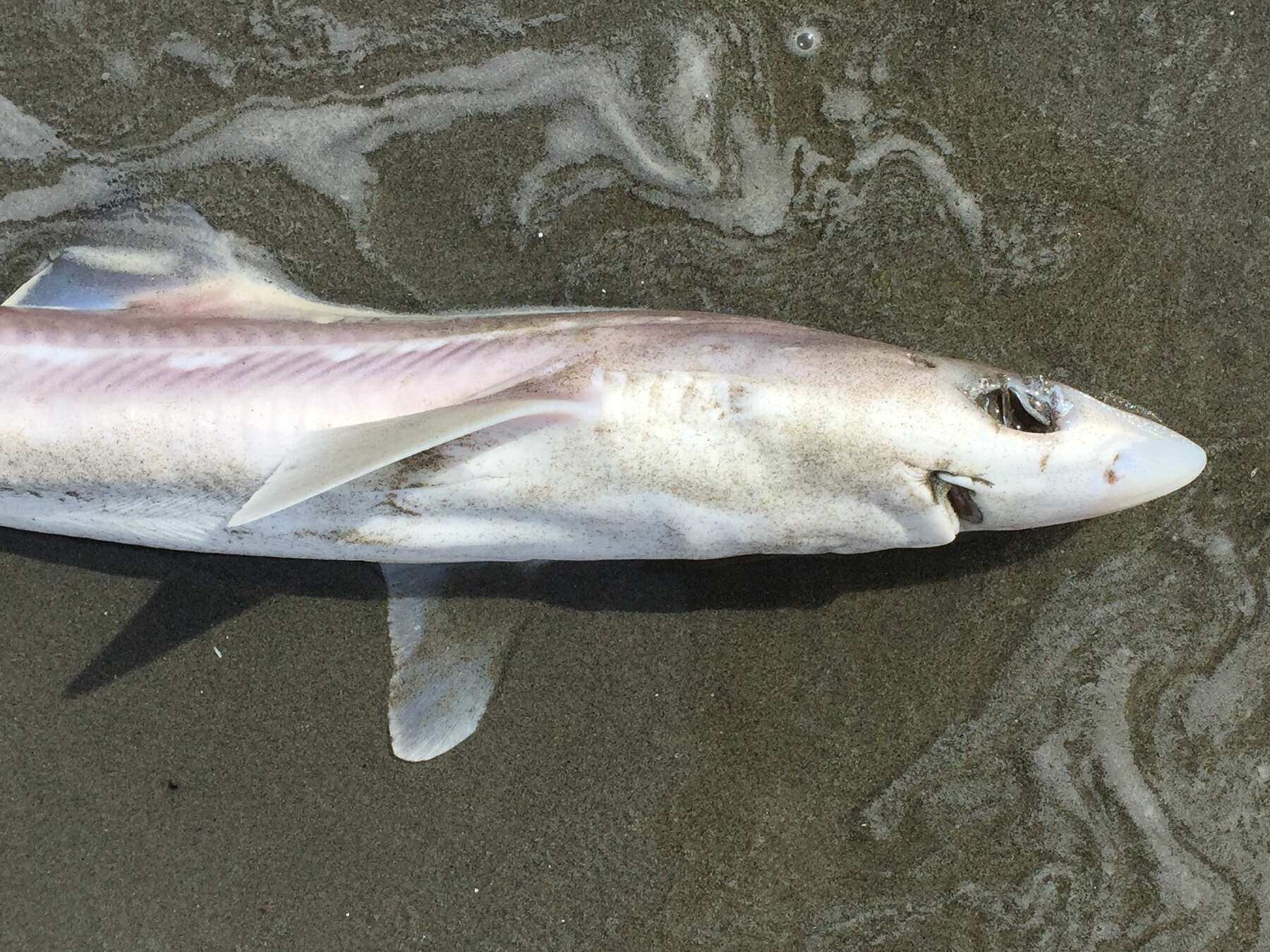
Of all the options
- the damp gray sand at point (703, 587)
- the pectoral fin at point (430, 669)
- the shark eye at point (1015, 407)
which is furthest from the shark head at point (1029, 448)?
the pectoral fin at point (430, 669)

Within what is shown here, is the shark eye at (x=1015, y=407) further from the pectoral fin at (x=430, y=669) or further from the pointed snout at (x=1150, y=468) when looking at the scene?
the pectoral fin at (x=430, y=669)

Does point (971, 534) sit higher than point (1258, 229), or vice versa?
point (1258, 229)

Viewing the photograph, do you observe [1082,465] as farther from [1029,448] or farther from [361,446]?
[361,446]

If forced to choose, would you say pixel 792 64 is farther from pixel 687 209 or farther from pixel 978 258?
pixel 978 258

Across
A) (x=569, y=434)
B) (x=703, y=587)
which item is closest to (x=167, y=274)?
(x=569, y=434)

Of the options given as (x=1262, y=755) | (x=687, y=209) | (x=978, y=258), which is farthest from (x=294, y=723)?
(x=1262, y=755)

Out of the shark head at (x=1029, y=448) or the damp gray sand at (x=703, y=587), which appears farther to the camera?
the damp gray sand at (x=703, y=587)

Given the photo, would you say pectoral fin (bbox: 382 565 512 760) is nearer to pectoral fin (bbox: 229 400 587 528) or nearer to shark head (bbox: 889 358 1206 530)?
pectoral fin (bbox: 229 400 587 528)
